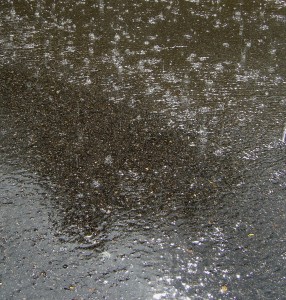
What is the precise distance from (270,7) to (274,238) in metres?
5.73

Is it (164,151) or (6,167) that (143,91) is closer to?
(164,151)

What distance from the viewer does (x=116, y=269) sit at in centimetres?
260

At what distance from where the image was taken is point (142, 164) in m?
3.55

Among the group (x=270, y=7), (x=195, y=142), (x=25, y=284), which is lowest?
(x=25, y=284)

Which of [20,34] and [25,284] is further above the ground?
[20,34]

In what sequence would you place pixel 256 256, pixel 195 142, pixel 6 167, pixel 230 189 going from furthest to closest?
pixel 195 142 → pixel 6 167 → pixel 230 189 → pixel 256 256

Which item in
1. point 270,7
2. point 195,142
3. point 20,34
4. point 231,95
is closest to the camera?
point 195,142

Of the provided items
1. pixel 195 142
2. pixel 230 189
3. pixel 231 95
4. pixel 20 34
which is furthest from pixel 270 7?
pixel 230 189

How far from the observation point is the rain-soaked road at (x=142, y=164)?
8.49ft

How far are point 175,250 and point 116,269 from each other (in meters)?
0.39

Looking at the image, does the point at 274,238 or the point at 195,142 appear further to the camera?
the point at 195,142

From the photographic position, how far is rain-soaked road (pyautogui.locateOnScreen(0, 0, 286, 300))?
2.59 m

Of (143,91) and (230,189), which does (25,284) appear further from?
(143,91)

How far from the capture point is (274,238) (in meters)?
2.84
